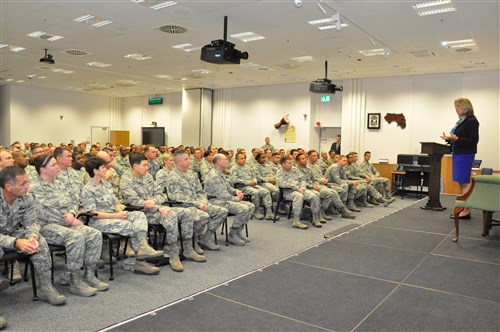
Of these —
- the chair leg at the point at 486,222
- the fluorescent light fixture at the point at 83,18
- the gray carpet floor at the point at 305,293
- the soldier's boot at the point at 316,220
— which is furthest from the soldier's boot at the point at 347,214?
the fluorescent light fixture at the point at 83,18

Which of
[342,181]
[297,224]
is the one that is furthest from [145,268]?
[342,181]

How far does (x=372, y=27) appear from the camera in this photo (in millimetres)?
8102

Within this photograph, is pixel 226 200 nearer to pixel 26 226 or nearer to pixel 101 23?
pixel 26 226

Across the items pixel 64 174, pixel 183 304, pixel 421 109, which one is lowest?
pixel 183 304

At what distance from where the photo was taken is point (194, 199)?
5293 millimetres

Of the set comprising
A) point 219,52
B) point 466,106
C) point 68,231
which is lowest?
point 68,231

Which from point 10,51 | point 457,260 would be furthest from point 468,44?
point 10,51

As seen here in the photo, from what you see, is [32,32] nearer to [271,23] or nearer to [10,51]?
[10,51]

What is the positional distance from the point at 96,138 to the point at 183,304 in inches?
800

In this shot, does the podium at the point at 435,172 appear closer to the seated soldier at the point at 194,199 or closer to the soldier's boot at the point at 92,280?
the seated soldier at the point at 194,199

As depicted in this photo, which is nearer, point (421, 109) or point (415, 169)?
point (415, 169)

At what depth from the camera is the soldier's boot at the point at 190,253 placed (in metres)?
4.78

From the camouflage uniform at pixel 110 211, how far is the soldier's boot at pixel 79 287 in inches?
20.5

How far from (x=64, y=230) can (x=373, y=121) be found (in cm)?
1208
